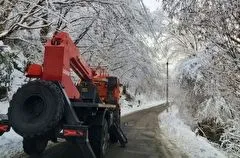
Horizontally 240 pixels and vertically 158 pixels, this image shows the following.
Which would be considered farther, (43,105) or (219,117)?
(219,117)

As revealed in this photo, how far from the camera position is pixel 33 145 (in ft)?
29.5

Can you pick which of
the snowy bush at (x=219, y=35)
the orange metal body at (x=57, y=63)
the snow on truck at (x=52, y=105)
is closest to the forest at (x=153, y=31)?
the snowy bush at (x=219, y=35)

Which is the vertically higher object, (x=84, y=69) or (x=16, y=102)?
(x=84, y=69)

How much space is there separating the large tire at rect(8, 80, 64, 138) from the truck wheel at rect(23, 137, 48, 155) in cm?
171

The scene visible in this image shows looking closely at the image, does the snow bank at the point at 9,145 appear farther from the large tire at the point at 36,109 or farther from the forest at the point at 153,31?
the forest at the point at 153,31

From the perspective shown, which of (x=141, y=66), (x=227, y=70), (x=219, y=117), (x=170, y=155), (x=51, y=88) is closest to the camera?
(x=51, y=88)

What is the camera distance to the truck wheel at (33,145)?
29.0 ft

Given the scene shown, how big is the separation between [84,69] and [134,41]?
15.7ft

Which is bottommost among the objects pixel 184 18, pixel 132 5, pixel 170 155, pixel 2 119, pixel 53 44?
pixel 170 155

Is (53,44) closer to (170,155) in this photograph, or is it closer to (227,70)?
(227,70)

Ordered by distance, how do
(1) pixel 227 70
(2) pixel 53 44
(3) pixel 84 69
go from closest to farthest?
(2) pixel 53 44 < (1) pixel 227 70 < (3) pixel 84 69

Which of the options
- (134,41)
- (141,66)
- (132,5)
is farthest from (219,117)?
(141,66)

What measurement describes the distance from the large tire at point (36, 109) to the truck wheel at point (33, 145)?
171 centimetres

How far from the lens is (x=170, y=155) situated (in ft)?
37.7
